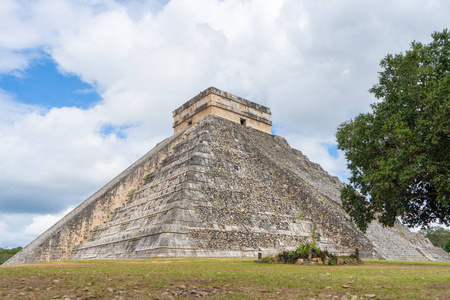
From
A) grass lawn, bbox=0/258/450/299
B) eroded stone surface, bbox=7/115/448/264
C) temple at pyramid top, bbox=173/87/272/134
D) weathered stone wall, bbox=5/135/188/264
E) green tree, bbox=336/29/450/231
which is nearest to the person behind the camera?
grass lawn, bbox=0/258/450/299

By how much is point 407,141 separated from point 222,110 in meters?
12.2

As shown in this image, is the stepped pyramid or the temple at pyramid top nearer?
the stepped pyramid

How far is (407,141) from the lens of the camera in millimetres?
11750

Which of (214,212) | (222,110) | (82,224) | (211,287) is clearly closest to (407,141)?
(214,212)

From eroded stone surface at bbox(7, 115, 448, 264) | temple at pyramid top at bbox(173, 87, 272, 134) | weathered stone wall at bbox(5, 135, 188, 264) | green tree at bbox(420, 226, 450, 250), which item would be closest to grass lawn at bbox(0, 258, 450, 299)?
eroded stone surface at bbox(7, 115, 448, 264)

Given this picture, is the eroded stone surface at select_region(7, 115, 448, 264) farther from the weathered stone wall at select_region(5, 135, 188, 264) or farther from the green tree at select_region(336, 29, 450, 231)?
the green tree at select_region(336, 29, 450, 231)

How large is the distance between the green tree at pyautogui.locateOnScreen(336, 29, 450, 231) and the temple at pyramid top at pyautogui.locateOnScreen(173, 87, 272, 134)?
9.30 meters

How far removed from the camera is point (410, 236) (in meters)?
19.9

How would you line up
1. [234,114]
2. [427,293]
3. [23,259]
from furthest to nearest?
[234,114] → [23,259] → [427,293]

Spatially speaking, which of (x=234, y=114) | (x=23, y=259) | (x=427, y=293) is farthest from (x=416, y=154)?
(x=23, y=259)

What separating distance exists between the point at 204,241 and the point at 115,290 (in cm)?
830

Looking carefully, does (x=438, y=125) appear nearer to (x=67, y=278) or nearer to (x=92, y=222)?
(x=67, y=278)

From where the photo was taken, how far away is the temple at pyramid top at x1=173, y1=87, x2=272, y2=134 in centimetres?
2220

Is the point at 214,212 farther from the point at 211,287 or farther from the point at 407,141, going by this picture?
the point at 211,287
